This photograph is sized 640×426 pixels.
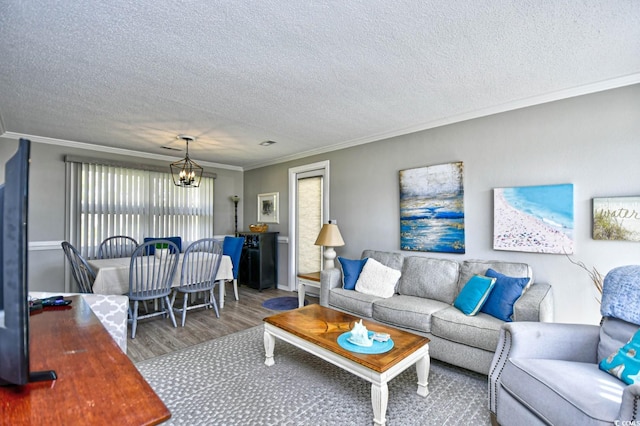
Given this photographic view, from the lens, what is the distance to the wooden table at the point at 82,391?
73 centimetres

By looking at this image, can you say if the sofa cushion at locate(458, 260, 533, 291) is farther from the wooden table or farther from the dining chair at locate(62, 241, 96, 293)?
the dining chair at locate(62, 241, 96, 293)

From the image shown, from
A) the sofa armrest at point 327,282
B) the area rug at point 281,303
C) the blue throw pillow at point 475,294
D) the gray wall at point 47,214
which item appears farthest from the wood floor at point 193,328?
the blue throw pillow at point 475,294

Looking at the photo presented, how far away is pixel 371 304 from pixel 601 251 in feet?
6.58

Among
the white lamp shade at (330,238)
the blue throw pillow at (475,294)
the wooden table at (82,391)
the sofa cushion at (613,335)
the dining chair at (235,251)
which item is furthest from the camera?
the dining chair at (235,251)

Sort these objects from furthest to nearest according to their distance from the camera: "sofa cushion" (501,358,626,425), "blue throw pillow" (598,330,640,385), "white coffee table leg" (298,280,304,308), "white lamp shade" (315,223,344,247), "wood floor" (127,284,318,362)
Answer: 1. "white coffee table leg" (298,280,304,308)
2. "white lamp shade" (315,223,344,247)
3. "wood floor" (127,284,318,362)
4. "blue throw pillow" (598,330,640,385)
5. "sofa cushion" (501,358,626,425)

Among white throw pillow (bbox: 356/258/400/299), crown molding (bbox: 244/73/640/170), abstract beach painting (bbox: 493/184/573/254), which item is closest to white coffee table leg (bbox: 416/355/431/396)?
white throw pillow (bbox: 356/258/400/299)

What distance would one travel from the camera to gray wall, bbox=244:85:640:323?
2523mm

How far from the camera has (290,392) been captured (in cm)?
224

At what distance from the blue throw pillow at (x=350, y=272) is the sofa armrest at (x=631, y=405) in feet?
8.26

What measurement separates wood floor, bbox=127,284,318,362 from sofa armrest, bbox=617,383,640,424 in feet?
10.3

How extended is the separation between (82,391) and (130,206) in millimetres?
4923

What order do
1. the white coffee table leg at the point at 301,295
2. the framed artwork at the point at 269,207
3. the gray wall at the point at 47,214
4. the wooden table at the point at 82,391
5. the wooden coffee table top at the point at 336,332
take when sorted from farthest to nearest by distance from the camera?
the framed artwork at the point at 269,207
the gray wall at the point at 47,214
the white coffee table leg at the point at 301,295
the wooden coffee table top at the point at 336,332
the wooden table at the point at 82,391

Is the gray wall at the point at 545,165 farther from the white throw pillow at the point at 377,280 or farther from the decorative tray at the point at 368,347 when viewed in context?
the decorative tray at the point at 368,347

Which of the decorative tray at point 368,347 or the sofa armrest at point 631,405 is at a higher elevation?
the sofa armrest at point 631,405
